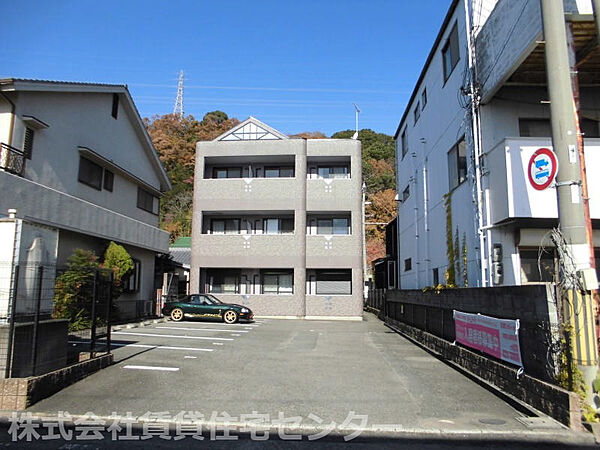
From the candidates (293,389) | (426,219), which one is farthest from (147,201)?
(293,389)

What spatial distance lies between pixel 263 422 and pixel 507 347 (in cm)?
411

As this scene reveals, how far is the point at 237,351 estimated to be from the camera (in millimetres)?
11312

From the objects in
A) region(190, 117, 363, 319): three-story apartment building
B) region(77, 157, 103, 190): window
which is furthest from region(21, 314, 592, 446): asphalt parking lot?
region(190, 117, 363, 319): three-story apartment building

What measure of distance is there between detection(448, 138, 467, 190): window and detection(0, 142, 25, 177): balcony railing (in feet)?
42.4

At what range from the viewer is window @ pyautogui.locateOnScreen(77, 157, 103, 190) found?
53.5 feet

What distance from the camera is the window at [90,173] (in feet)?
53.5

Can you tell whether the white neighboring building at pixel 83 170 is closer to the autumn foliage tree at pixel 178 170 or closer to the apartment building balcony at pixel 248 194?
the apartment building balcony at pixel 248 194

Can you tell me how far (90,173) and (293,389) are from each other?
1356 centimetres

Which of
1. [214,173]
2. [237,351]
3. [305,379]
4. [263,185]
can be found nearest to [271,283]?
[263,185]

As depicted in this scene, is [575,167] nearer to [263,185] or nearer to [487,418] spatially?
[487,418]

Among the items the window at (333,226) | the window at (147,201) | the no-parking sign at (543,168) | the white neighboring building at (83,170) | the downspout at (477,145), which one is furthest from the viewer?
the window at (333,226)

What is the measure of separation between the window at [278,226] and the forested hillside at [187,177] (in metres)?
23.4

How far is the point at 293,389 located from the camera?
732cm

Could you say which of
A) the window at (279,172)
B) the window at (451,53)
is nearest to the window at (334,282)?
the window at (279,172)
